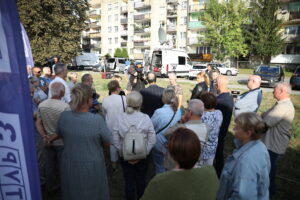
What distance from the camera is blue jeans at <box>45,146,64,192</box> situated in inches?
140

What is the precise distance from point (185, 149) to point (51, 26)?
29.4 m

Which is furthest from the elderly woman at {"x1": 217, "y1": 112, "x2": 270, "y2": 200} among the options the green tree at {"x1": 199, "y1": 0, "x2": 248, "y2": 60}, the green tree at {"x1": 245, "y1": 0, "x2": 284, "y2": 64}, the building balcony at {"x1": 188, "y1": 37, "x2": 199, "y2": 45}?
the building balcony at {"x1": 188, "y1": 37, "x2": 199, "y2": 45}

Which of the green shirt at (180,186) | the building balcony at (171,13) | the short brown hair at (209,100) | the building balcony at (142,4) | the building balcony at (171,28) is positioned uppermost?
the building balcony at (142,4)

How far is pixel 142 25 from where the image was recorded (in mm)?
53688

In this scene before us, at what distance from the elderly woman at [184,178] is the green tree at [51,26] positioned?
92.6ft

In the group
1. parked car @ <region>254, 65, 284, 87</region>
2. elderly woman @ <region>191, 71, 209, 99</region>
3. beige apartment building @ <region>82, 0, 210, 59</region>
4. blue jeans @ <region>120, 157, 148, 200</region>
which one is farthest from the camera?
beige apartment building @ <region>82, 0, 210, 59</region>

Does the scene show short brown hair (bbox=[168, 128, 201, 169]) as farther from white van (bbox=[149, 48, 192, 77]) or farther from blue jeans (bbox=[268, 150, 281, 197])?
white van (bbox=[149, 48, 192, 77])

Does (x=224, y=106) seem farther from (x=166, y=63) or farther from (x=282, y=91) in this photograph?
(x=166, y=63)

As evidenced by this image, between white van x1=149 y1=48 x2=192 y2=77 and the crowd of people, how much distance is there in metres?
17.6

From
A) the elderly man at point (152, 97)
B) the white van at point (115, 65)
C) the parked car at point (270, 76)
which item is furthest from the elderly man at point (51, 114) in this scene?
the white van at point (115, 65)

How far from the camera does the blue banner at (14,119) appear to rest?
1549 mm

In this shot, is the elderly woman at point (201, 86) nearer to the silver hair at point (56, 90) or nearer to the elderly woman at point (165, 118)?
the elderly woman at point (165, 118)

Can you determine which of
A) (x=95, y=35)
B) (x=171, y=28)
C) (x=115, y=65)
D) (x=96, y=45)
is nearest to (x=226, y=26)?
(x=171, y=28)

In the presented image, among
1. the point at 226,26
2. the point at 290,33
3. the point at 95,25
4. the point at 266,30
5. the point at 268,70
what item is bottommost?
the point at 268,70
